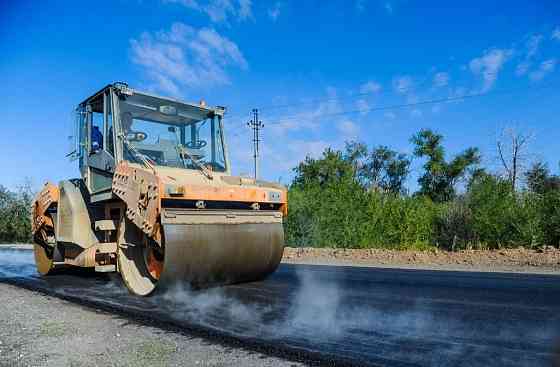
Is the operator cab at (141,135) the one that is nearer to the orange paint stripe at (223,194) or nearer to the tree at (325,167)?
the orange paint stripe at (223,194)

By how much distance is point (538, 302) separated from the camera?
480 cm

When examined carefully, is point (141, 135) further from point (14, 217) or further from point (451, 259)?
point (14, 217)

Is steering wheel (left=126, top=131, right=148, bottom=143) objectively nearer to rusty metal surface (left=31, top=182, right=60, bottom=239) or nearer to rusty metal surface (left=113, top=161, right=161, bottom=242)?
A: rusty metal surface (left=113, top=161, right=161, bottom=242)

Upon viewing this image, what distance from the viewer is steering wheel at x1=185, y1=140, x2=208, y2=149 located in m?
6.47

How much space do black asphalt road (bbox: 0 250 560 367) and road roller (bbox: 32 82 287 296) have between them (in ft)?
1.30

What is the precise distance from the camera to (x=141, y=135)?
19.6 feet

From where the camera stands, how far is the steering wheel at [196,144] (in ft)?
21.2

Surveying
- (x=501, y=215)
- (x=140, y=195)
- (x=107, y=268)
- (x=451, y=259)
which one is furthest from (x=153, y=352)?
(x=501, y=215)

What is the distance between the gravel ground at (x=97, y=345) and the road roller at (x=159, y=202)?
1.00m

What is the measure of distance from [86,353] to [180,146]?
355 centimetres

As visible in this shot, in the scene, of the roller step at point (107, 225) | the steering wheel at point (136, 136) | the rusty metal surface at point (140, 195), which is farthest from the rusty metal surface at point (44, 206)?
the rusty metal surface at point (140, 195)

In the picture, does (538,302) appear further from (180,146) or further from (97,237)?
(97,237)

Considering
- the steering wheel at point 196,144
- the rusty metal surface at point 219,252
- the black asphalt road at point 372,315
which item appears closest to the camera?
the black asphalt road at point 372,315

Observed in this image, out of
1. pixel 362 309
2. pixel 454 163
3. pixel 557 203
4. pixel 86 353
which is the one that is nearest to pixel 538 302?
pixel 362 309
